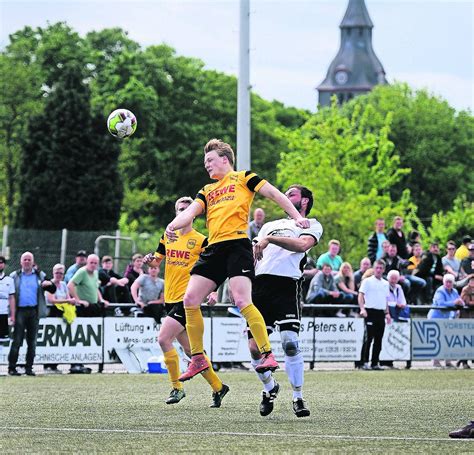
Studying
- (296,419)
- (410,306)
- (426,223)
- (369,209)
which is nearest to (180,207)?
(296,419)

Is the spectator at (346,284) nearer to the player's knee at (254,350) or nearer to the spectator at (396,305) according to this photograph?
the spectator at (396,305)

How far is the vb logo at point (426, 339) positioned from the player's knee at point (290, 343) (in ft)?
46.4

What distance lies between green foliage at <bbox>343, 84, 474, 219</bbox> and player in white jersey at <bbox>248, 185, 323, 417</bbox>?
73341mm

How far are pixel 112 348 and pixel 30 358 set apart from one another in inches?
82.0

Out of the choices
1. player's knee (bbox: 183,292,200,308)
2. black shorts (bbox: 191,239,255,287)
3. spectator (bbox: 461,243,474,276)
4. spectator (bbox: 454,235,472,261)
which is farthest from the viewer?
spectator (bbox: 454,235,472,261)

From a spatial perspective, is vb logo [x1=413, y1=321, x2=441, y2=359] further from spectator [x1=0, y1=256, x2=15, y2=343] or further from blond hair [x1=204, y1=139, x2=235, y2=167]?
blond hair [x1=204, y1=139, x2=235, y2=167]

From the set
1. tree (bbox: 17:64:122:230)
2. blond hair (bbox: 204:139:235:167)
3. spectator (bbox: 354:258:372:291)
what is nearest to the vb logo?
spectator (bbox: 354:258:372:291)

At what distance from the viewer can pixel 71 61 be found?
67312mm

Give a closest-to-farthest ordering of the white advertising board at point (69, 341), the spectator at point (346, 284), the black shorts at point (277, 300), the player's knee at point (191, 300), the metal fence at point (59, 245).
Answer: the player's knee at point (191, 300) → the black shorts at point (277, 300) → the white advertising board at point (69, 341) → the spectator at point (346, 284) → the metal fence at point (59, 245)

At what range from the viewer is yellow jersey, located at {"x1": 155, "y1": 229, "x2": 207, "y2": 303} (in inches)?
551

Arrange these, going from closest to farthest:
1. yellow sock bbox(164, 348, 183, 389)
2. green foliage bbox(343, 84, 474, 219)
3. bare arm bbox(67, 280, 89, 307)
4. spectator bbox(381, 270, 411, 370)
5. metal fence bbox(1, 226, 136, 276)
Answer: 1. yellow sock bbox(164, 348, 183, 389)
2. bare arm bbox(67, 280, 89, 307)
3. spectator bbox(381, 270, 411, 370)
4. metal fence bbox(1, 226, 136, 276)
5. green foliage bbox(343, 84, 474, 219)

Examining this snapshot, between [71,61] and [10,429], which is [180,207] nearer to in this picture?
[10,429]

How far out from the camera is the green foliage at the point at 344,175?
63.1 meters

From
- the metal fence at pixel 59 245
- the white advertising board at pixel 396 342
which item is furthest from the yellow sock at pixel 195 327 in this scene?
the metal fence at pixel 59 245
